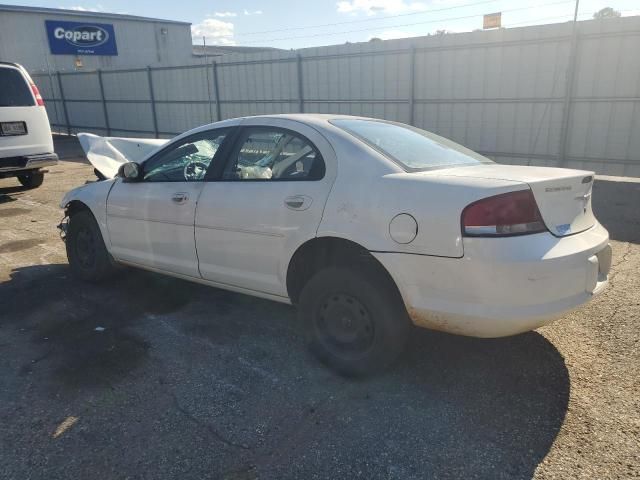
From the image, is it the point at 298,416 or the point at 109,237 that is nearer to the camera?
the point at 298,416

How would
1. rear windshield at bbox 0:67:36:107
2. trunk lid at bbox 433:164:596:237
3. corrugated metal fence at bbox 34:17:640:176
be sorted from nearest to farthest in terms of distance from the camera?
trunk lid at bbox 433:164:596:237 < rear windshield at bbox 0:67:36:107 < corrugated metal fence at bbox 34:17:640:176

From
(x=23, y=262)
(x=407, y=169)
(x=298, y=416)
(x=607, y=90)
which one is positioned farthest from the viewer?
(x=607, y=90)

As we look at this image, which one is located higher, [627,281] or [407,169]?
[407,169]

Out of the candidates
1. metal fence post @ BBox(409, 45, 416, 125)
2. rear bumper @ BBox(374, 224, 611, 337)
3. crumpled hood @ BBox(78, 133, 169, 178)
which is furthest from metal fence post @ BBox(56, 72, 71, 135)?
rear bumper @ BBox(374, 224, 611, 337)

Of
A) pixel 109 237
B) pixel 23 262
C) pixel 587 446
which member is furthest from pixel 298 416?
pixel 23 262

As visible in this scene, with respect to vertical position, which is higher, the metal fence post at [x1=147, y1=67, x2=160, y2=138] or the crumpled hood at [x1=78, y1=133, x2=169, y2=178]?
the metal fence post at [x1=147, y1=67, x2=160, y2=138]

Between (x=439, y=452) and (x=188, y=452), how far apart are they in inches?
47.8

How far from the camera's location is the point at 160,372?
3197 mm

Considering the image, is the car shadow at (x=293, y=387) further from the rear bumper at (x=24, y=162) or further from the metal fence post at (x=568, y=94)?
the metal fence post at (x=568, y=94)

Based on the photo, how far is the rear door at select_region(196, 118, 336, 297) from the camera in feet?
10.3

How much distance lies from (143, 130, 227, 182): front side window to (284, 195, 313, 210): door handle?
2.93 ft

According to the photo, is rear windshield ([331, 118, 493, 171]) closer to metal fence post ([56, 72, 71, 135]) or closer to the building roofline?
metal fence post ([56, 72, 71, 135])

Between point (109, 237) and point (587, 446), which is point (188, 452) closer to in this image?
point (587, 446)

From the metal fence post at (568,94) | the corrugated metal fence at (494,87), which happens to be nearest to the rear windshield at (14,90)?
the corrugated metal fence at (494,87)
